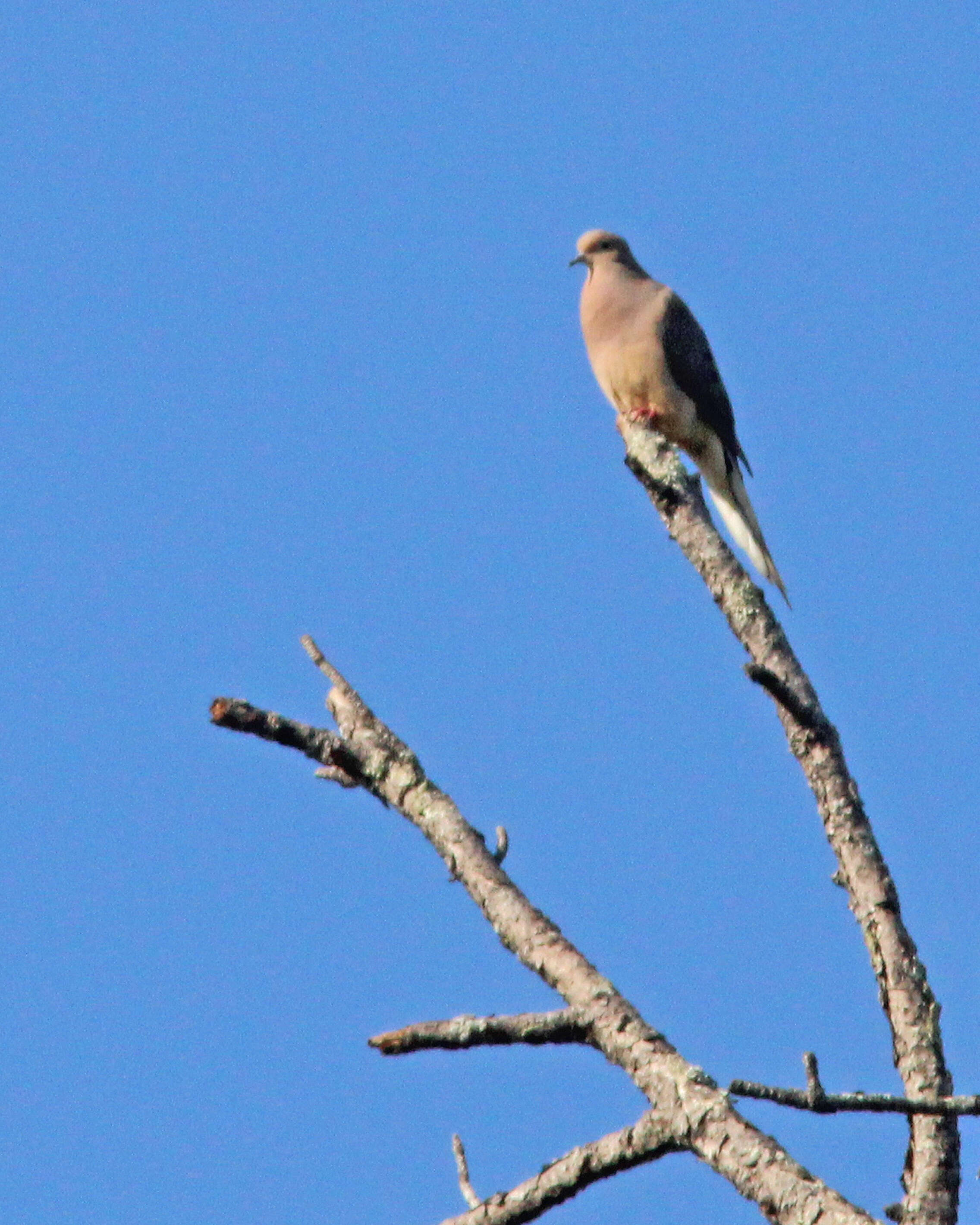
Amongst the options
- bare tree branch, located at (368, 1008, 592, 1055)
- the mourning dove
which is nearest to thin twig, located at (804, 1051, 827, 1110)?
bare tree branch, located at (368, 1008, 592, 1055)

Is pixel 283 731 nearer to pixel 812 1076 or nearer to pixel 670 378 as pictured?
pixel 812 1076

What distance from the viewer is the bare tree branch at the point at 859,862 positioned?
2928mm

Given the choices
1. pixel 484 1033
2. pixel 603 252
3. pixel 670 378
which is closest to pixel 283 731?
pixel 484 1033

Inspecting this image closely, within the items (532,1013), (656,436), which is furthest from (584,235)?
(532,1013)

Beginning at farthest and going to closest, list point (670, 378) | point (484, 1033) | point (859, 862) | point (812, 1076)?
point (670, 378) → point (859, 862) → point (484, 1033) → point (812, 1076)

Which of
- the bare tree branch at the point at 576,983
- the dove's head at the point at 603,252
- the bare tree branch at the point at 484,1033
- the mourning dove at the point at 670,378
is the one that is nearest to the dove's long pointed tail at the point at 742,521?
the mourning dove at the point at 670,378

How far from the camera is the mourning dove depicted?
7.91 meters

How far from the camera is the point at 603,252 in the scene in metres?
8.58

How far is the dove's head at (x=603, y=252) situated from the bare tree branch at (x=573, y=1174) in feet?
20.4

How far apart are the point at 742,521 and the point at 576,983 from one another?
5.22 metres

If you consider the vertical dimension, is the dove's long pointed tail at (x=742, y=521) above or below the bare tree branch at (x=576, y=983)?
above

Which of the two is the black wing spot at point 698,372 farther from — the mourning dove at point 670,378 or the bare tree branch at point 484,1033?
the bare tree branch at point 484,1033

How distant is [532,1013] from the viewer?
9.91ft

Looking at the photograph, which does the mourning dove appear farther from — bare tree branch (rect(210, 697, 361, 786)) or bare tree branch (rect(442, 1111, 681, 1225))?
bare tree branch (rect(442, 1111, 681, 1225))
